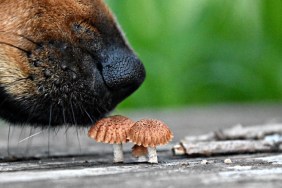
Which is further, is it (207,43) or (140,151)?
(207,43)

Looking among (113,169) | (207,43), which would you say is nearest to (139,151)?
(113,169)

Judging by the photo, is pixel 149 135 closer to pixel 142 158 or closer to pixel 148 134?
pixel 148 134

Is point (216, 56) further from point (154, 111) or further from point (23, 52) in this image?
point (23, 52)

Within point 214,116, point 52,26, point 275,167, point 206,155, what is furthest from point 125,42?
point 214,116

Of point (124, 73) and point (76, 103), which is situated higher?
point (124, 73)

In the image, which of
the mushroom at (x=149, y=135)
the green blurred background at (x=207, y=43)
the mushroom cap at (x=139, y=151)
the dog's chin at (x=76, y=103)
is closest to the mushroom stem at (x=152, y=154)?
the mushroom at (x=149, y=135)

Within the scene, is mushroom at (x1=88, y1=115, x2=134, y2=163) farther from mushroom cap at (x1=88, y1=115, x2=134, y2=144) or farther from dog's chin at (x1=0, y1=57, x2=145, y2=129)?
dog's chin at (x1=0, y1=57, x2=145, y2=129)

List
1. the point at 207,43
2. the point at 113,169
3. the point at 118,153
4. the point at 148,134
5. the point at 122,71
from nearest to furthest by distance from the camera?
the point at 113,169
the point at 148,134
the point at 118,153
the point at 122,71
the point at 207,43
